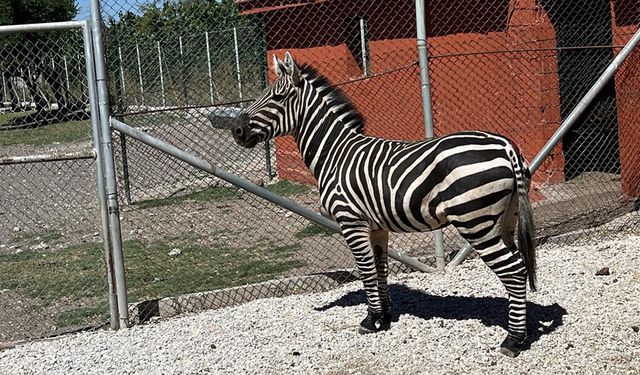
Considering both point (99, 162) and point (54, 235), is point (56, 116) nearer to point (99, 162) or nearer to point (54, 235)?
point (99, 162)

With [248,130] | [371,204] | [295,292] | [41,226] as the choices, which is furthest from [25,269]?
[371,204]

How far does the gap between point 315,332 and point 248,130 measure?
155 cm

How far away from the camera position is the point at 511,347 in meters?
5.84

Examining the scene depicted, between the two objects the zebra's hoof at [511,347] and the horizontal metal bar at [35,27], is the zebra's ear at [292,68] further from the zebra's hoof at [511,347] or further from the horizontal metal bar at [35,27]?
the zebra's hoof at [511,347]

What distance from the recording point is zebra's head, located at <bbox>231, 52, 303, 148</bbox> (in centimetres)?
670

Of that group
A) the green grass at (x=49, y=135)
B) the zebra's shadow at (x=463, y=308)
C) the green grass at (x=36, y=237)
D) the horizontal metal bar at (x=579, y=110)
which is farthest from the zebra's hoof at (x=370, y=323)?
the green grass at (x=49, y=135)

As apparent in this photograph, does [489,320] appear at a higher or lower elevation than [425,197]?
lower

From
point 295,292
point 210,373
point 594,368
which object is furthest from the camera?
point 295,292

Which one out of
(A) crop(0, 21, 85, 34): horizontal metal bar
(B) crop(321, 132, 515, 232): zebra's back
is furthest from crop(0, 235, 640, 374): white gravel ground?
(A) crop(0, 21, 85, 34): horizontal metal bar

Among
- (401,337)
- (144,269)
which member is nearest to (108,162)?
(401,337)

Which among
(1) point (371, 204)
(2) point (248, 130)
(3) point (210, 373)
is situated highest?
(2) point (248, 130)

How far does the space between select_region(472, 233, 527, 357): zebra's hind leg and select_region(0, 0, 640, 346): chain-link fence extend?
7.36 feet

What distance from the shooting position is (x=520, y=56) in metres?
10.9

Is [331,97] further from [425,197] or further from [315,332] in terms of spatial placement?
[315,332]
